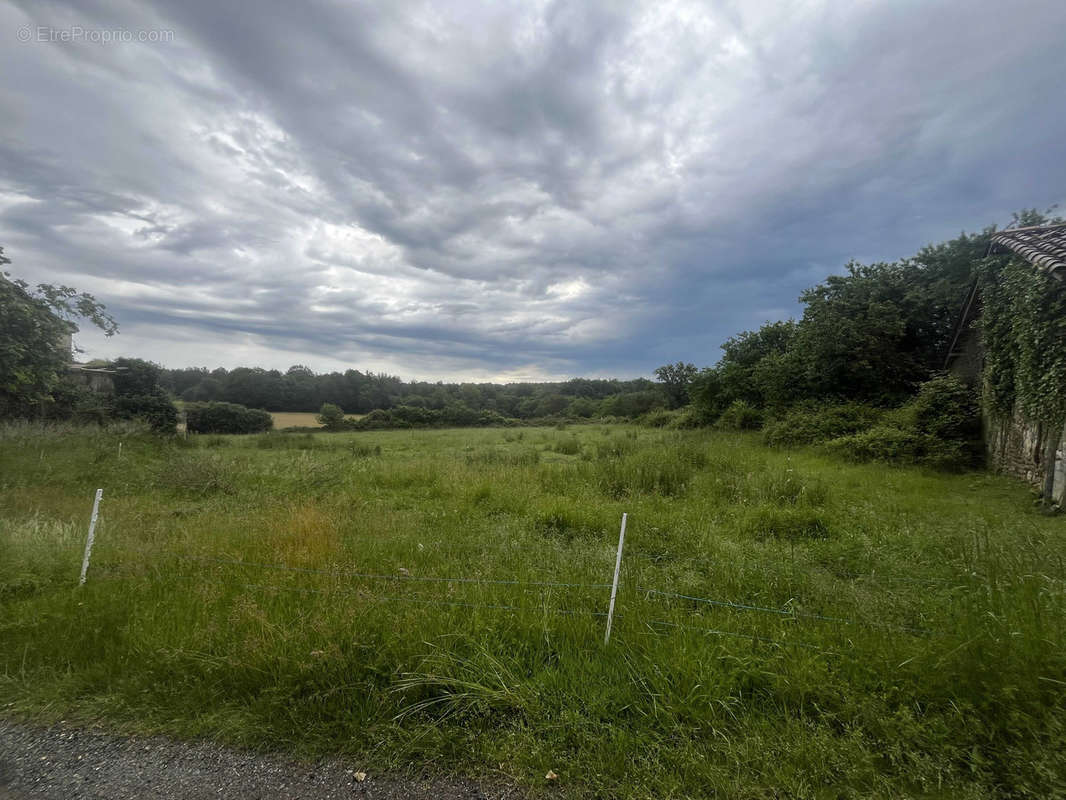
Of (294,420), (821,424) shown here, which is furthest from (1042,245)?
(294,420)

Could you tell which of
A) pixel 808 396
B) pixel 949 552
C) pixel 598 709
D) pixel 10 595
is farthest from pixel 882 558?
pixel 808 396

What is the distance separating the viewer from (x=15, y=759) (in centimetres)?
221

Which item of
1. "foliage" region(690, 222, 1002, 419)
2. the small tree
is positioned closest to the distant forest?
the small tree

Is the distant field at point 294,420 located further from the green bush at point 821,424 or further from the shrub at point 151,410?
the green bush at point 821,424

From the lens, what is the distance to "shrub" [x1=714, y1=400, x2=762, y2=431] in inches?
850

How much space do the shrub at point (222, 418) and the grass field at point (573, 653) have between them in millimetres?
36399

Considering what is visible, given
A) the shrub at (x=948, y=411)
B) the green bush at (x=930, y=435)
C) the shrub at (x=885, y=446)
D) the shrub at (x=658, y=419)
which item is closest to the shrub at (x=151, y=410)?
the shrub at (x=885, y=446)

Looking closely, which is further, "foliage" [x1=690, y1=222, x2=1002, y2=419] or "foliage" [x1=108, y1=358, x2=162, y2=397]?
"foliage" [x1=108, y1=358, x2=162, y2=397]

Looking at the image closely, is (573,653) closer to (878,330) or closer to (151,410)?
(878,330)

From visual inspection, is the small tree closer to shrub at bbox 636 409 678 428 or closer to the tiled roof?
shrub at bbox 636 409 678 428

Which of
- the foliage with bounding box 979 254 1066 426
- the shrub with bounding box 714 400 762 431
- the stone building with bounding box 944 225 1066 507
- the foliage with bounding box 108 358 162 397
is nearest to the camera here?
the stone building with bounding box 944 225 1066 507

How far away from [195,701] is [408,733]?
142cm

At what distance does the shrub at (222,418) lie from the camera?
116 feet

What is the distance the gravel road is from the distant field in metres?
41.0
